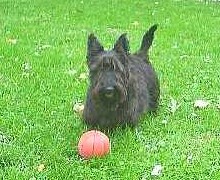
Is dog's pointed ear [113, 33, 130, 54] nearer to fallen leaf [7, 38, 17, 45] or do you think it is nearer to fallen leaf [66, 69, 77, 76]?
fallen leaf [66, 69, 77, 76]

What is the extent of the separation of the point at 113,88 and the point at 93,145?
1.92ft

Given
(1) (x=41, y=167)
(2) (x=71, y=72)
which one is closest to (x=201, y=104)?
(2) (x=71, y=72)

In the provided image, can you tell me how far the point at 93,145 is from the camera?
5656 mm

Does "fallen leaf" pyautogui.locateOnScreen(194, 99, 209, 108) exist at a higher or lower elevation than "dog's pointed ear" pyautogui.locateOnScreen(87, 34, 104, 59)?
lower

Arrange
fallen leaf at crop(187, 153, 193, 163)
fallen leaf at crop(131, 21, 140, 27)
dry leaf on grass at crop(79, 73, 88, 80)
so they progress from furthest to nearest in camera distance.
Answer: fallen leaf at crop(131, 21, 140, 27)
dry leaf on grass at crop(79, 73, 88, 80)
fallen leaf at crop(187, 153, 193, 163)

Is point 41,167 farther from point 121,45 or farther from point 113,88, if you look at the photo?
point 121,45

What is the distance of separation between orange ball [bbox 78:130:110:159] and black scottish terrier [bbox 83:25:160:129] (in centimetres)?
41

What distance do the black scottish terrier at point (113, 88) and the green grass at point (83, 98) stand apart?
21 centimetres

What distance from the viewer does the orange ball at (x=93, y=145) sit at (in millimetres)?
5656

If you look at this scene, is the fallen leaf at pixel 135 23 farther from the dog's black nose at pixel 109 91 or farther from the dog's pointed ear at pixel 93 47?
the dog's black nose at pixel 109 91

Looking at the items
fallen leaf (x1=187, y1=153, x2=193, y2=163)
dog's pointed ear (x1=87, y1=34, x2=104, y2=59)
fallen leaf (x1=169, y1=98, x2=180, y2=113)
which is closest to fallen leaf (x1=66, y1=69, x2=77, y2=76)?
fallen leaf (x1=169, y1=98, x2=180, y2=113)

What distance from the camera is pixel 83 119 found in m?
6.40

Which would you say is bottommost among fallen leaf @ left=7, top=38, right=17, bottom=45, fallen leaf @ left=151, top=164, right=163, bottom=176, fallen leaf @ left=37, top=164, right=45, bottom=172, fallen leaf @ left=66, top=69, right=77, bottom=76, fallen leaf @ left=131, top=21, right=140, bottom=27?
fallen leaf @ left=151, top=164, right=163, bottom=176

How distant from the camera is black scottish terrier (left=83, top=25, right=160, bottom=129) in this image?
582 cm
